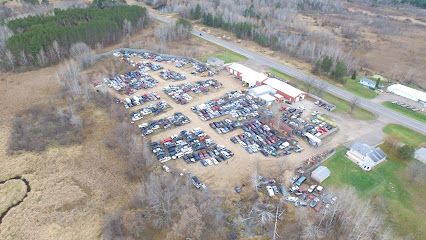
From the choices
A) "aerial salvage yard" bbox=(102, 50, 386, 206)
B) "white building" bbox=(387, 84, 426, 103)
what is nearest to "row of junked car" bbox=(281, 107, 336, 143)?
"aerial salvage yard" bbox=(102, 50, 386, 206)

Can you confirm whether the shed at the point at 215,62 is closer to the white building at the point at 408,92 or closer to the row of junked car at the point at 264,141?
the row of junked car at the point at 264,141

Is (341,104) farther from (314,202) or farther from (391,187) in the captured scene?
(314,202)

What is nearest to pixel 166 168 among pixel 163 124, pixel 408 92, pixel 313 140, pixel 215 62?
pixel 163 124

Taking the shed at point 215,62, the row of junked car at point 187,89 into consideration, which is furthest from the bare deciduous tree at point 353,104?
the shed at point 215,62

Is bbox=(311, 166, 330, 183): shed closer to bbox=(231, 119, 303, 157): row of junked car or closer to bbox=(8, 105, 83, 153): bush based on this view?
bbox=(231, 119, 303, 157): row of junked car

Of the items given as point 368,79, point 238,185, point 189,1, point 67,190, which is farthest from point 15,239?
point 189,1
